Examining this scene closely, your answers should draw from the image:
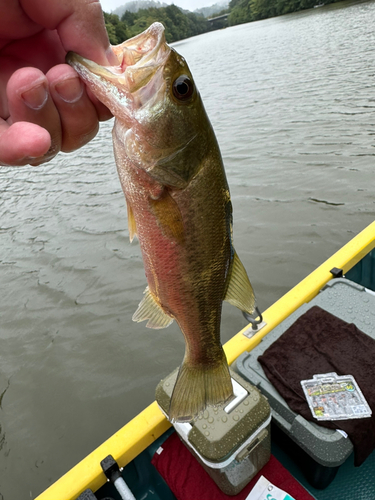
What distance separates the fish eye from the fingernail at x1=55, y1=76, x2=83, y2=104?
340 mm

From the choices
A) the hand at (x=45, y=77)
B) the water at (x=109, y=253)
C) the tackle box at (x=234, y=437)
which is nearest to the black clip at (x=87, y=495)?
the tackle box at (x=234, y=437)

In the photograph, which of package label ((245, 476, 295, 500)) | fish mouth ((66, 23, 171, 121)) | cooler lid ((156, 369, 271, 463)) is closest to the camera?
fish mouth ((66, 23, 171, 121))

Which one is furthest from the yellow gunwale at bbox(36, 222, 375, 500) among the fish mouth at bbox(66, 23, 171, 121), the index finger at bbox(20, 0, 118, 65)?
the index finger at bbox(20, 0, 118, 65)

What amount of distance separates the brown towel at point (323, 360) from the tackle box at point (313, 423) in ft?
0.18

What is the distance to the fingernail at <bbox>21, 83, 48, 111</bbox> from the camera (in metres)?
1.18

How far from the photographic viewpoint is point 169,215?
131cm

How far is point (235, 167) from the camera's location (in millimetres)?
8352

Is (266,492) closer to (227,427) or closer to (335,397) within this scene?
(227,427)

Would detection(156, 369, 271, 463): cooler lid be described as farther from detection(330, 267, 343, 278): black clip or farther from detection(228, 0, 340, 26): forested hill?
detection(228, 0, 340, 26): forested hill

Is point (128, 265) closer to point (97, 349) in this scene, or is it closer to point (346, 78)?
point (97, 349)

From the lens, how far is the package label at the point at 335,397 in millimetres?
2318

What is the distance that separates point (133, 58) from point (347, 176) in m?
6.89

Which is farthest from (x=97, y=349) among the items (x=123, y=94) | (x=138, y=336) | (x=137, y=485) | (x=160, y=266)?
(x=123, y=94)

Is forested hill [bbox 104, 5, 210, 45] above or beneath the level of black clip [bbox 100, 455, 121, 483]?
above
